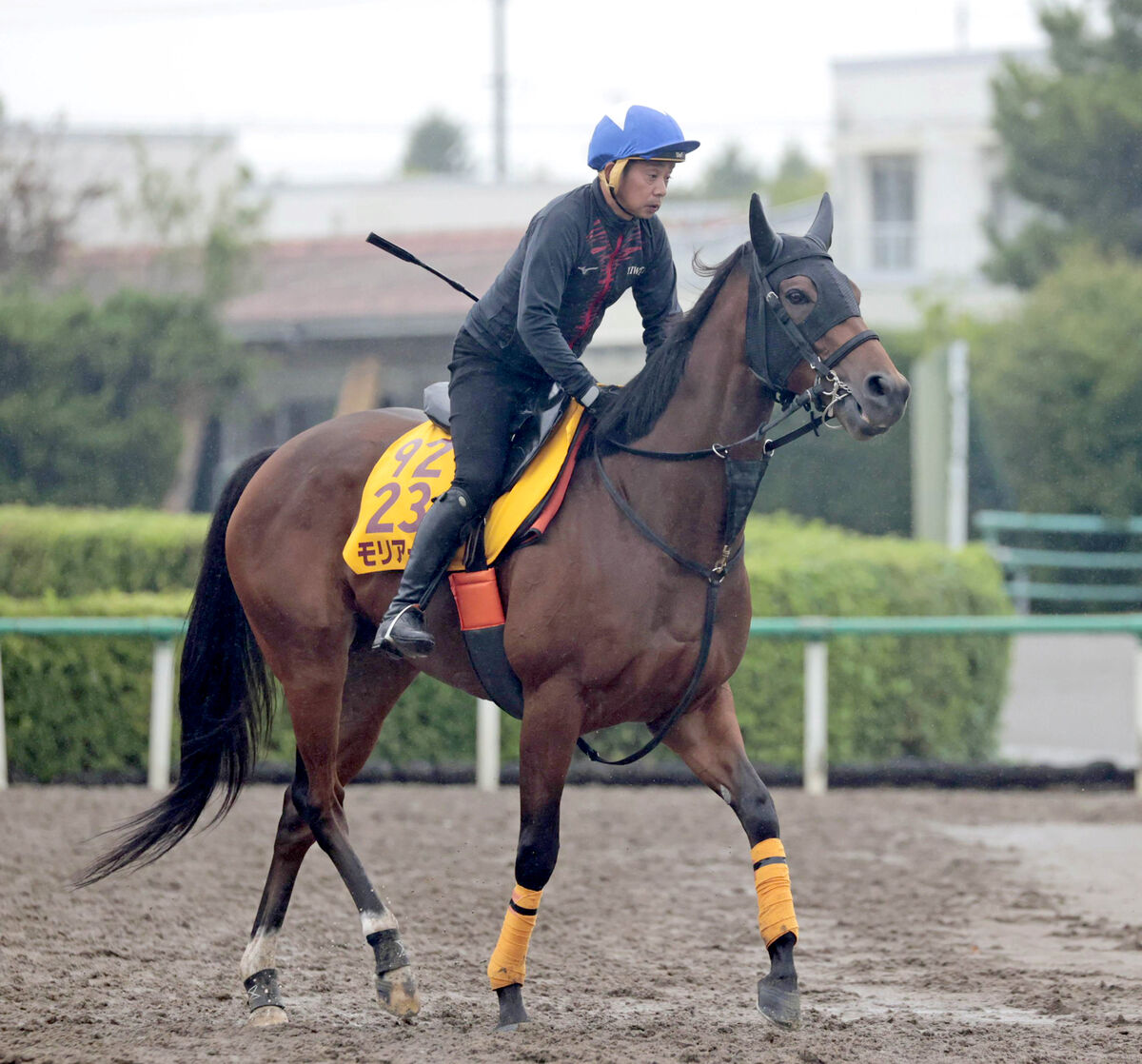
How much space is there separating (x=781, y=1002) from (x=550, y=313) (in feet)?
6.48

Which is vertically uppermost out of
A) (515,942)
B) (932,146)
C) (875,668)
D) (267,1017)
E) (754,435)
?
(932,146)

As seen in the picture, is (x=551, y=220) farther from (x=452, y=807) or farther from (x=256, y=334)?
(x=256, y=334)

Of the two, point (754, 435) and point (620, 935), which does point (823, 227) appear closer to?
point (754, 435)

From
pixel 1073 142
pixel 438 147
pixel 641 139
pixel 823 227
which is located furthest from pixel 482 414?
pixel 438 147

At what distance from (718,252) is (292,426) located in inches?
291

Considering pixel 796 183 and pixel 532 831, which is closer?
pixel 532 831

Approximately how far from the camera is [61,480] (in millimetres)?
17516

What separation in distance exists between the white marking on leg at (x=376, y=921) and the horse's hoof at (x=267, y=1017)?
1.06ft

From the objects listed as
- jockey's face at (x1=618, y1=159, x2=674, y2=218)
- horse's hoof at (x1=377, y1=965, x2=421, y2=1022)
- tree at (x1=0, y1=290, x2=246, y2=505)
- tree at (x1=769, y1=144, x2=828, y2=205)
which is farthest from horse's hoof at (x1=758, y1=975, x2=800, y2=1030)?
tree at (x1=769, y1=144, x2=828, y2=205)

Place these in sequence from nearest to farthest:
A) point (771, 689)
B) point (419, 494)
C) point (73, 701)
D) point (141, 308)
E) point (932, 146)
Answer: point (419, 494), point (73, 701), point (771, 689), point (141, 308), point (932, 146)

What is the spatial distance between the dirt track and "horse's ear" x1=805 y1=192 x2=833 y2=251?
83.4 inches

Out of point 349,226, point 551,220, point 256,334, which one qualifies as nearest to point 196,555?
point 551,220

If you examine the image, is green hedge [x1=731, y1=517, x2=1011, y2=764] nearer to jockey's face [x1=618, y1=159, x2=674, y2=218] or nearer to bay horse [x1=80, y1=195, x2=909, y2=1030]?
bay horse [x1=80, y1=195, x2=909, y2=1030]

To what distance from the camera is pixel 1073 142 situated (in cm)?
2553
